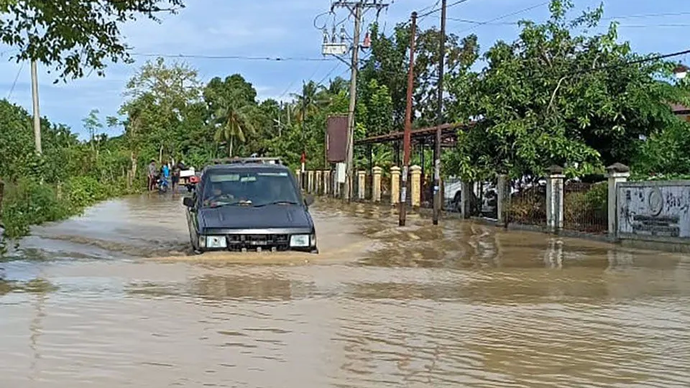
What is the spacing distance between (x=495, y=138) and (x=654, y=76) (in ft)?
14.5

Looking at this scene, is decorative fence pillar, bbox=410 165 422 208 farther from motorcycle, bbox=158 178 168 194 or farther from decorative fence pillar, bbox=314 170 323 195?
decorative fence pillar, bbox=314 170 323 195

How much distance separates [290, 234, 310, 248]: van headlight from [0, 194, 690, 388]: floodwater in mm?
196

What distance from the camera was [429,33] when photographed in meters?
53.3

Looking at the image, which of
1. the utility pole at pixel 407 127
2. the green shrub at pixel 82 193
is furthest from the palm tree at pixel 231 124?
the utility pole at pixel 407 127

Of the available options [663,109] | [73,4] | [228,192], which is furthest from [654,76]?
[73,4]

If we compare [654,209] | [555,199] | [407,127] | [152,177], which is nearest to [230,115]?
[152,177]

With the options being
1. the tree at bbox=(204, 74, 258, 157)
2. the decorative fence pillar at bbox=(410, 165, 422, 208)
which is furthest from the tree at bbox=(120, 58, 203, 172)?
the decorative fence pillar at bbox=(410, 165, 422, 208)

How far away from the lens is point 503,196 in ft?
85.6

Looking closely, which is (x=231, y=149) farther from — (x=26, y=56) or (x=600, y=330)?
(x=600, y=330)

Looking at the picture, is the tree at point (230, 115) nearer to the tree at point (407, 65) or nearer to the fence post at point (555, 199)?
the tree at point (407, 65)

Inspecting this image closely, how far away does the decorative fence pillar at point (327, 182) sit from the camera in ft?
171

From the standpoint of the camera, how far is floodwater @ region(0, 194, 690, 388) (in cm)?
654

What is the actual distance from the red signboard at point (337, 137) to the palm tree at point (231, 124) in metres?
27.8

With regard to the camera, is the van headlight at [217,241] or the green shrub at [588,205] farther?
the green shrub at [588,205]
